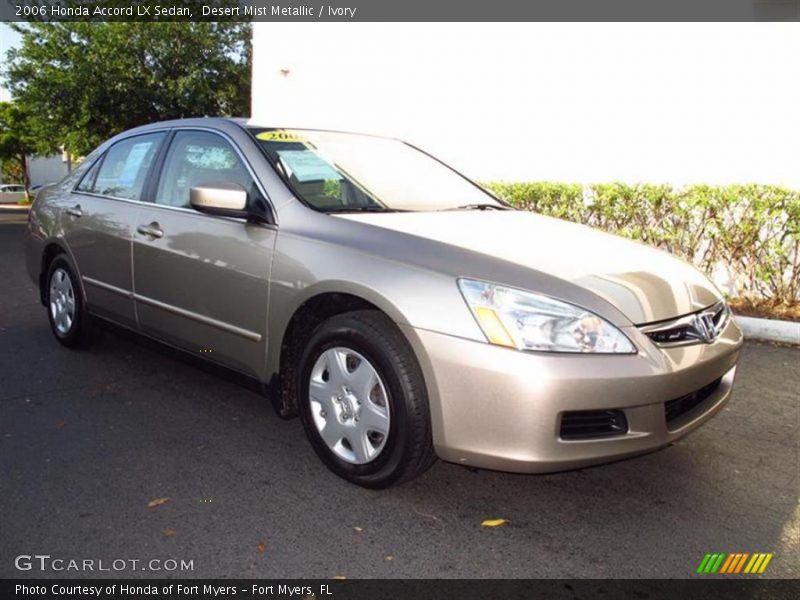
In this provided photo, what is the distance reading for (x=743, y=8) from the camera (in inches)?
305

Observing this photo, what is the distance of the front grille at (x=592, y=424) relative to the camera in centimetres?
256

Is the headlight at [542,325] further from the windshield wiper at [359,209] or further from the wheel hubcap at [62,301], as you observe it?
the wheel hubcap at [62,301]

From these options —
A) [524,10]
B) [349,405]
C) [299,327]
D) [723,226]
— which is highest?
[524,10]

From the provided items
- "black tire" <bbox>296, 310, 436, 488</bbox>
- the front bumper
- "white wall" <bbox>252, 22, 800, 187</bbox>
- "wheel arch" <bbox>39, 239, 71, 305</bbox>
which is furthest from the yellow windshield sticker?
"white wall" <bbox>252, 22, 800, 187</bbox>

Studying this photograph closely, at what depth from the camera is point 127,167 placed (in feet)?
14.6

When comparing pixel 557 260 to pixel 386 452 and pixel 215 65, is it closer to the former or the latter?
pixel 386 452

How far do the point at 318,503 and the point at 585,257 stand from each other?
5.00ft

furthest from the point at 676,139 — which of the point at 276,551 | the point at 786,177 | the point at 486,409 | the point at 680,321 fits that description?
the point at 276,551

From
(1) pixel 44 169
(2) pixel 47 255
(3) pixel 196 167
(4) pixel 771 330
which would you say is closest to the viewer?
(3) pixel 196 167

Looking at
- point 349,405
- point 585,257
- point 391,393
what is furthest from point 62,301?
point 585,257

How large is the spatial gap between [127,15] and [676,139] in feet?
72.5

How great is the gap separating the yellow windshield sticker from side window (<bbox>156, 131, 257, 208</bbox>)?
17cm

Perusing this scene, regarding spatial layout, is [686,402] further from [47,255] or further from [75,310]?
[47,255]

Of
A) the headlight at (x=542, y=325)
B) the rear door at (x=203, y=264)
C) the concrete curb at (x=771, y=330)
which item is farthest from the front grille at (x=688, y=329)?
the concrete curb at (x=771, y=330)
